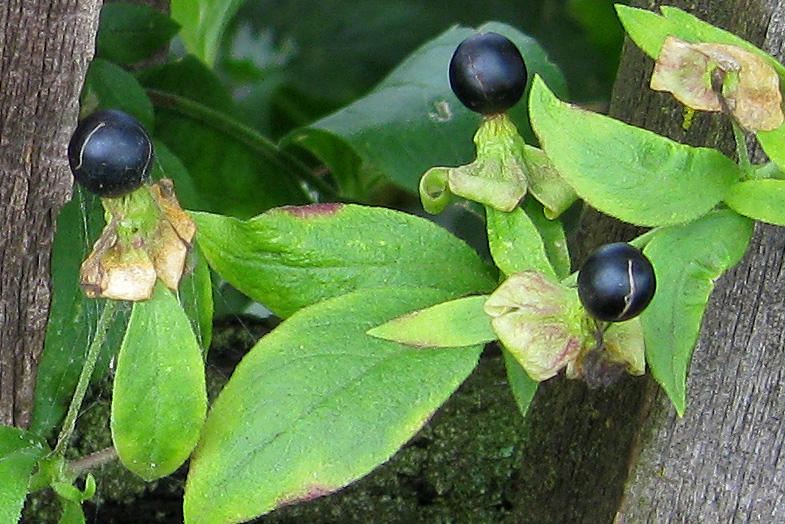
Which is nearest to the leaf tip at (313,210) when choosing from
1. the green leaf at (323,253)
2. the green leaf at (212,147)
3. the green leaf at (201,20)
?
the green leaf at (323,253)

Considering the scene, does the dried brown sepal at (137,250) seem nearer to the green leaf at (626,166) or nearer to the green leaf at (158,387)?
the green leaf at (158,387)

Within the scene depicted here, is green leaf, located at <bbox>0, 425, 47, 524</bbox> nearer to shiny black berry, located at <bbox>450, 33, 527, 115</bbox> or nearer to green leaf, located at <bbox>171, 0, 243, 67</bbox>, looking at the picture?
shiny black berry, located at <bbox>450, 33, 527, 115</bbox>

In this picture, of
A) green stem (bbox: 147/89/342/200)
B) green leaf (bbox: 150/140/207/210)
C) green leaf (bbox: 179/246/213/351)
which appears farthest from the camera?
green stem (bbox: 147/89/342/200)

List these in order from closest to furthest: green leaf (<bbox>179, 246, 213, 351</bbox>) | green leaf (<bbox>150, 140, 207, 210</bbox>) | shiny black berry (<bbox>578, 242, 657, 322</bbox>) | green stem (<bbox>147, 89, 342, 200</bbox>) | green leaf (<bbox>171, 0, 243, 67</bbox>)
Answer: shiny black berry (<bbox>578, 242, 657, 322</bbox>), green leaf (<bbox>179, 246, 213, 351</bbox>), green leaf (<bbox>150, 140, 207, 210</bbox>), green stem (<bbox>147, 89, 342, 200</bbox>), green leaf (<bbox>171, 0, 243, 67</bbox>)

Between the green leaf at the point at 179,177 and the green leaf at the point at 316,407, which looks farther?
the green leaf at the point at 179,177

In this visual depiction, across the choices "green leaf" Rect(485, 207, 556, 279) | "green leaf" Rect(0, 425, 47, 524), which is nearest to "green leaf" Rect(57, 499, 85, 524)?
"green leaf" Rect(0, 425, 47, 524)

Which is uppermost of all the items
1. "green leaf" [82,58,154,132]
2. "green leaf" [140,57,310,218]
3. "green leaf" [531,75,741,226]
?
"green leaf" [531,75,741,226]

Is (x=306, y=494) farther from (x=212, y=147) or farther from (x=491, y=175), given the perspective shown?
(x=212, y=147)

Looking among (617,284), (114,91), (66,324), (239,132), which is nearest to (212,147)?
(239,132)
